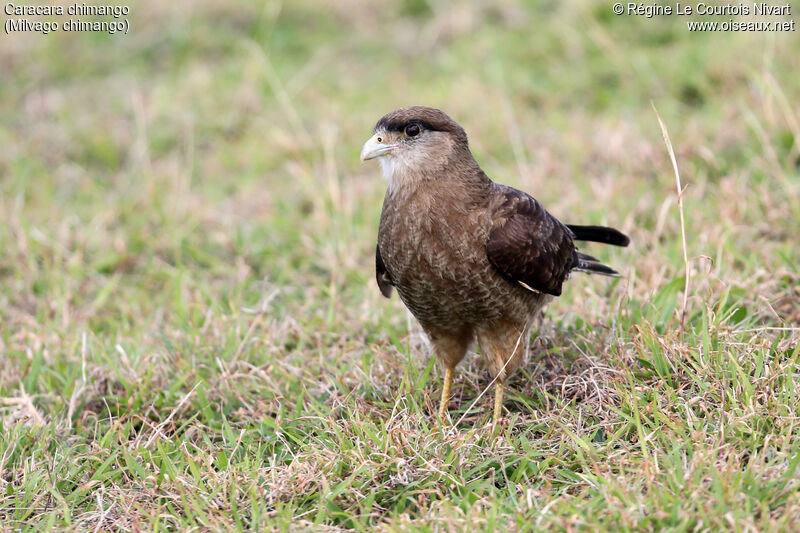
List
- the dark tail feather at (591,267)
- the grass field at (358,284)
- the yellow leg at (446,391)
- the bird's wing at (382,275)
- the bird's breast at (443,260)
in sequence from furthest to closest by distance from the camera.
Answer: the dark tail feather at (591,267), the bird's wing at (382,275), the yellow leg at (446,391), the bird's breast at (443,260), the grass field at (358,284)

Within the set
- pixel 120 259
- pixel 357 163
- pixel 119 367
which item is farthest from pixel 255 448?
pixel 357 163

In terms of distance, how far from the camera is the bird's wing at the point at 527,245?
320 cm

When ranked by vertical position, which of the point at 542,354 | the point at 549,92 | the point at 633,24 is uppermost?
the point at 633,24

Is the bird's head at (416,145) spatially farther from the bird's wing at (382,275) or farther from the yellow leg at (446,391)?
the yellow leg at (446,391)

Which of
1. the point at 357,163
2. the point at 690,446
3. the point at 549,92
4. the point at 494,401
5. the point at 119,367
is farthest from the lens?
the point at 549,92

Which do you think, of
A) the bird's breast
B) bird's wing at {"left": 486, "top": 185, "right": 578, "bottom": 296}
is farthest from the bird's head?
bird's wing at {"left": 486, "top": 185, "right": 578, "bottom": 296}

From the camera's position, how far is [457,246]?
10.3ft

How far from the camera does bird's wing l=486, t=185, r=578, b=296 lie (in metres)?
3.20

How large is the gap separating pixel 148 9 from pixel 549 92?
4.19 meters

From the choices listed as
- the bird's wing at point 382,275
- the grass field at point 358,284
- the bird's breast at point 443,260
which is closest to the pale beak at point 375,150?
the bird's breast at point 443,260

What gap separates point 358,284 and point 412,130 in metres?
1.50

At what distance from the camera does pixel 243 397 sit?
3.65 metres

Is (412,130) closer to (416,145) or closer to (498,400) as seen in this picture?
(416,145)

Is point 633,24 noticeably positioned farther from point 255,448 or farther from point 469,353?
point 255,448
